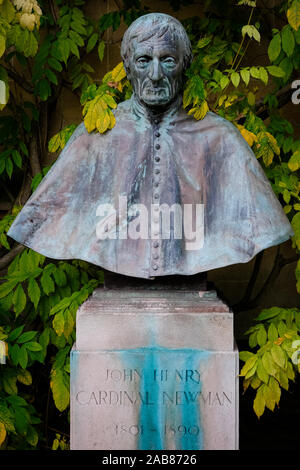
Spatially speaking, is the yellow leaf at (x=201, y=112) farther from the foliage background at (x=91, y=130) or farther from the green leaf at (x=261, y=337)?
the green leaf at (x=261, y=337)

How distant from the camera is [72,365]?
373 cm

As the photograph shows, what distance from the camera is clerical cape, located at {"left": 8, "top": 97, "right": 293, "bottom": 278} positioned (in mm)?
3756

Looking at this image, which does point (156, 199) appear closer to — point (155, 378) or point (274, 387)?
point (155, 378)

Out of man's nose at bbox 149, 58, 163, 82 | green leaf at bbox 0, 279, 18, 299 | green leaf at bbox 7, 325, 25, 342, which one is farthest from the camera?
green leaf at bbox 0, 279, 18, 299

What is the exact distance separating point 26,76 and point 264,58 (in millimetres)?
1576

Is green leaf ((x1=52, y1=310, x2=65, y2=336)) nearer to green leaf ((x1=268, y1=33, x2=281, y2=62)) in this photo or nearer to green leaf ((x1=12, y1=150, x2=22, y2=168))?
green leaf ((x1=12, y1=150, x2=22, y2=168))

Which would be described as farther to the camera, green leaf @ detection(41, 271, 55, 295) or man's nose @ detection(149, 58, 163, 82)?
green leaf @ detection(41, 271, 55, 295)

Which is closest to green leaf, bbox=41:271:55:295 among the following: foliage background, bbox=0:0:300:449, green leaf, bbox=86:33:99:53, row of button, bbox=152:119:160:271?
foliage background, bbox=0:0:300:449

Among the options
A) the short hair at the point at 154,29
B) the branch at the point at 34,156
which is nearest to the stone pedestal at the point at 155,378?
the short hair at the point at 154,29

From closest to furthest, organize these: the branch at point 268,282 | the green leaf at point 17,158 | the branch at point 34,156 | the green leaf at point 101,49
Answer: the green leaf at point 17,158
the green leaf at point 101,49
the branch at point 268,282
the branch at point 34,156

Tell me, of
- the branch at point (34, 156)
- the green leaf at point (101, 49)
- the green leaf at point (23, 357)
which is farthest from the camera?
the branch at point (34, 156)

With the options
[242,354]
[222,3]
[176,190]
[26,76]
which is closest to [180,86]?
[176,190]

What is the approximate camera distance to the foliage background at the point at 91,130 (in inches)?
169

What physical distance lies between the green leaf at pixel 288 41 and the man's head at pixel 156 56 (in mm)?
938
